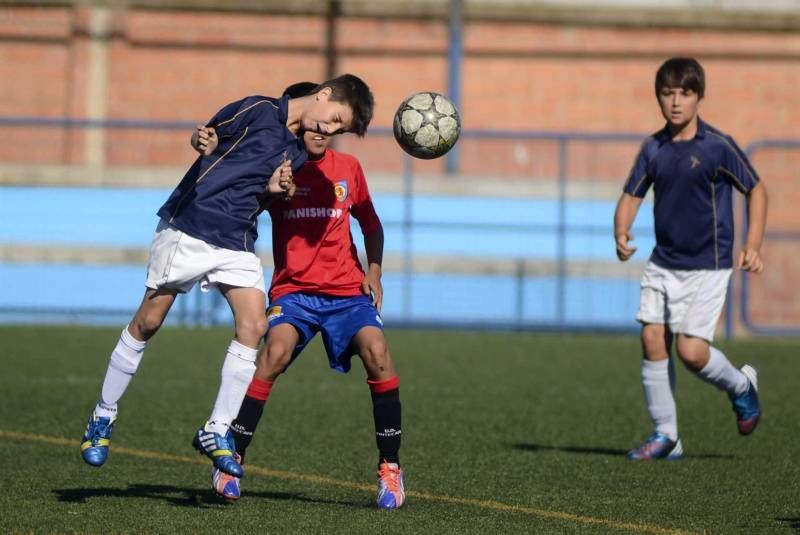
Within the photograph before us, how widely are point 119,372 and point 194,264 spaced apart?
0.61m

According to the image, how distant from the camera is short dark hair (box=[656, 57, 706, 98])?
24.9ft

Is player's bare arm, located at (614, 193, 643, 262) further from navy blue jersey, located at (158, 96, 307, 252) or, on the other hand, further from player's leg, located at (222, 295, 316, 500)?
navy blue jersey, located at (158, 96, 307, 252)

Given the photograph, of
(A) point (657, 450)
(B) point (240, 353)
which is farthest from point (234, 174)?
(A) point (657, 450)

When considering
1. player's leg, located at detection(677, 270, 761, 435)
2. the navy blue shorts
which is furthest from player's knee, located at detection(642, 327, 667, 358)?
the navy blue shorts

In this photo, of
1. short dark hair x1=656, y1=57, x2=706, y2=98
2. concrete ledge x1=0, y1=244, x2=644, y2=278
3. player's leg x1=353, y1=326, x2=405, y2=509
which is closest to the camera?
player's leg x1=353, y1=326, x2=405, y2=509

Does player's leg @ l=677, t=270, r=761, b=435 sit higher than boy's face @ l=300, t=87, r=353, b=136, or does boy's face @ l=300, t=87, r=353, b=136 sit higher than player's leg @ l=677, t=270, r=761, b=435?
boy's face @ l=300, t=87, r=353, b=136

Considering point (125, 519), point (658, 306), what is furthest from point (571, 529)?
point (658, 306)

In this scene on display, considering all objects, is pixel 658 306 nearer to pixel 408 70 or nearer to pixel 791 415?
pixel 791 415

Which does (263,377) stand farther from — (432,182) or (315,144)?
(432,182)

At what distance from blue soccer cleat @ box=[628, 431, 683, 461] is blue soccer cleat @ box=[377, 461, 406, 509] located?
75.8 inches

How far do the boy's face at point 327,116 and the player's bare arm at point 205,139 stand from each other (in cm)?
40

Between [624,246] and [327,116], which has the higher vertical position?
[327,116]

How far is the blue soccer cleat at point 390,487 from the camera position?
6121 millimetres

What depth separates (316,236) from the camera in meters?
6.48
